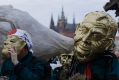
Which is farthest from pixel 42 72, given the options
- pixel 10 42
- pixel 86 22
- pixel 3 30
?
pixel 3 30

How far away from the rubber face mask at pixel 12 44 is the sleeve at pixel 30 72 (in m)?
0.17

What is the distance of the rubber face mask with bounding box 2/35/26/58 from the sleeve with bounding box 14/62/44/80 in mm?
166

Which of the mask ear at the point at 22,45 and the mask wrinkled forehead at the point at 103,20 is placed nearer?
the mask wrinkled forehead at the point at 103,20

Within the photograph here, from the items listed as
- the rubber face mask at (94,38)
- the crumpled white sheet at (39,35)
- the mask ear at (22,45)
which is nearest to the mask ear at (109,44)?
the rubber face mask at (94,38)

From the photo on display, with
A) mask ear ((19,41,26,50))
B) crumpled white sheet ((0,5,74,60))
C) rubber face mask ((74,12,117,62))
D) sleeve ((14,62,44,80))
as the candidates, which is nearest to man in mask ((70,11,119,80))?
rubber face mask ((74,12,117,62))

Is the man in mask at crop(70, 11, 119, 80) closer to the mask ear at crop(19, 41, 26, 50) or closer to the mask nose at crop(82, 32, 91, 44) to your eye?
the mask nose at crop(82, 32, 91, 44)

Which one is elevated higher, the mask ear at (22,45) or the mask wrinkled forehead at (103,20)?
the mask wrinkled forehead at (103,20)

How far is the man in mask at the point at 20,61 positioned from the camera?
3564 mm

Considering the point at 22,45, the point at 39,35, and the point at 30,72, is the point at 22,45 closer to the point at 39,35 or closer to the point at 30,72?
the point at 30,72

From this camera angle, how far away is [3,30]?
14.4 ft

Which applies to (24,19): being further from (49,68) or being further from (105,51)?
(105,51)

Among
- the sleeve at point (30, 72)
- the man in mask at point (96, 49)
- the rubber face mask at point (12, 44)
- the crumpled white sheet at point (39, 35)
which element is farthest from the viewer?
the crumpled white sheet at point (39, 35)

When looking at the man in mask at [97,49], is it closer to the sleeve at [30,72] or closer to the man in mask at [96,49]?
the man in mask at [96,49]

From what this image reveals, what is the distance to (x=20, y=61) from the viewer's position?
3676mm
